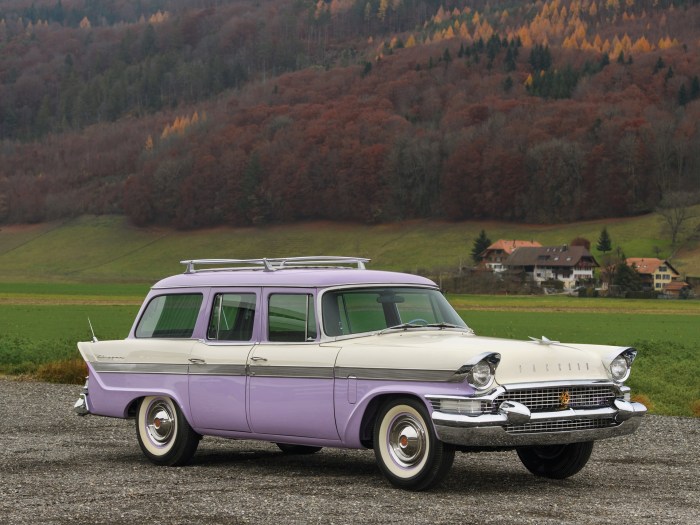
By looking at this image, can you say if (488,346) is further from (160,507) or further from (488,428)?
(160,507)

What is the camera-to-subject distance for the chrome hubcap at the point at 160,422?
11984 millimetres

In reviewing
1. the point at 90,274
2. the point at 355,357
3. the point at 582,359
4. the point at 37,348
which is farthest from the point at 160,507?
the point at 90,274

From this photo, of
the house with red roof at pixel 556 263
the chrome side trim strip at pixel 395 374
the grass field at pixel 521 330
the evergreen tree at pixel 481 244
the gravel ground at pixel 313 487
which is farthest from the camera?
the evergreen tree at pixel 481 244

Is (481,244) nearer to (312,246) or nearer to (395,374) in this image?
(312,246)

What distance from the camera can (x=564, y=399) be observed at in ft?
32.6

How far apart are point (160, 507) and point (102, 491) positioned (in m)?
1.05

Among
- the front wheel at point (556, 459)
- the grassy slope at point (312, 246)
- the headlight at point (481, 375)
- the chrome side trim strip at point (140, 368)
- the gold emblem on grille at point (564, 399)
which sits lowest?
the grassy slope at point (312, 246)

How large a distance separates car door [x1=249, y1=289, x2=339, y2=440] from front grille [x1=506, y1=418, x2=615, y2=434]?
1761mm

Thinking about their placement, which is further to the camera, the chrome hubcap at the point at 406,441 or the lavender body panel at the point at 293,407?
the lavender body panel at the point at 293,407

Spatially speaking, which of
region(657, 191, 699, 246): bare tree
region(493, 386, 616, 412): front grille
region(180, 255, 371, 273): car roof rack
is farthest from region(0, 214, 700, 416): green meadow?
region(493, 386, 616, 412): front grille

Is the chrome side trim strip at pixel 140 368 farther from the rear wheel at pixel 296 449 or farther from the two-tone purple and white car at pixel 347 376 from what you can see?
the rear wheel at pixel 296 449

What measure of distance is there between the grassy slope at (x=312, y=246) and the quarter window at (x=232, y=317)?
13749 cm

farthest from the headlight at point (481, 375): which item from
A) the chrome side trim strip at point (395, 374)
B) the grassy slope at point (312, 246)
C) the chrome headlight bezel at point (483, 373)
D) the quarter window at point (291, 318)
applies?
the grassy slope at point (312, 246)

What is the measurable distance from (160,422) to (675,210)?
15783 centimetres
